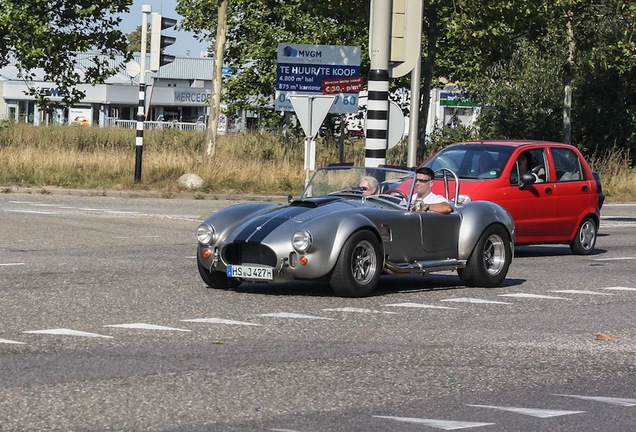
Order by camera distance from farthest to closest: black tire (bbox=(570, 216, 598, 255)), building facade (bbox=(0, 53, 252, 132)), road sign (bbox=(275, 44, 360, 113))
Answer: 1. building facade (bbox=(0, 53, 252, 132))
2. road sign (bbox=(275, 44, 360, 113))
3. black tire (bbox=(570, 216, 598, 255))

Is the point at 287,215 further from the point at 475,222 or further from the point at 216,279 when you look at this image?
the point at 475,222

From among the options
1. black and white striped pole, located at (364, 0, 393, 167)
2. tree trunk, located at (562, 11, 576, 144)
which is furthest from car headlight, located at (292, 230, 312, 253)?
tree trunk, located at (562, 11, 576, 144)

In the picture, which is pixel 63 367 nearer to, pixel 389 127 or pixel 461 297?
pixel 461 297

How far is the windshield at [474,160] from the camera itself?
1894 centimetres

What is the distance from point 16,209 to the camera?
24.1 m

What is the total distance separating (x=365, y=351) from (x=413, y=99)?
1813 centimetres

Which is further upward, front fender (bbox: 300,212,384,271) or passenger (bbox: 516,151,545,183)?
passenger (bbox: 516,151,545,183)

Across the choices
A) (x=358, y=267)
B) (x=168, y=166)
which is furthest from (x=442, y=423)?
(x=168, y=166)

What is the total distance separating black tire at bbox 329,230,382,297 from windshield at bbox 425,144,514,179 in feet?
19.4

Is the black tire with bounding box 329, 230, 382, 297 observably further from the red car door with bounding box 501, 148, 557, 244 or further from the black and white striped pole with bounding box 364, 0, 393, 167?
the black and white striped pole with bounding box 364, 0, 393, 167

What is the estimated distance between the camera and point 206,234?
13.4 meters

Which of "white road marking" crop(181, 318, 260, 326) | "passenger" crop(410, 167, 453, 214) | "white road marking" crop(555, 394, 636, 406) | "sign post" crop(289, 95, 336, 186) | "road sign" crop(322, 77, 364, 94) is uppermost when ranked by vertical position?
"road sign" crop(322, 77, 364, 94)

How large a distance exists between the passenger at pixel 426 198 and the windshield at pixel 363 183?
0.08m

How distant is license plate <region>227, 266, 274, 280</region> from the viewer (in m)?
12.8
